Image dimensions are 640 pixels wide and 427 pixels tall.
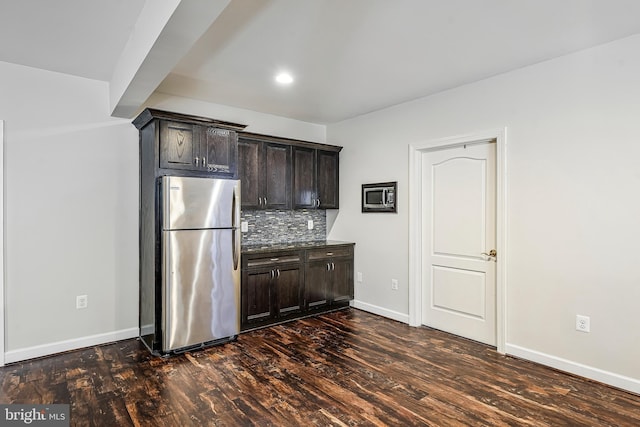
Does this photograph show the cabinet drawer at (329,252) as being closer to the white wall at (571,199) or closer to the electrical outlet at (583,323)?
the white wall at (571,199)

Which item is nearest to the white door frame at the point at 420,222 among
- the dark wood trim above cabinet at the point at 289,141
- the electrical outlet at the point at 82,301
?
the dark wood trim above cabinet at the point at 289,141

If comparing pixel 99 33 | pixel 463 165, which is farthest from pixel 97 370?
pixel 463 165

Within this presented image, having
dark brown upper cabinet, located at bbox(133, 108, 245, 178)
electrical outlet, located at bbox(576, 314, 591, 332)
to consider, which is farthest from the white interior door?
dark brown upper cabinet, located at bbox(133, 108, 245, 178)

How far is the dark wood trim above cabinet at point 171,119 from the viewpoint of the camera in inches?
130

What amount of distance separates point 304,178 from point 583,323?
129 inches

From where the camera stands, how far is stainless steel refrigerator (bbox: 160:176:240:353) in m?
3.28

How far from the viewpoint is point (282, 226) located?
16.2 ft

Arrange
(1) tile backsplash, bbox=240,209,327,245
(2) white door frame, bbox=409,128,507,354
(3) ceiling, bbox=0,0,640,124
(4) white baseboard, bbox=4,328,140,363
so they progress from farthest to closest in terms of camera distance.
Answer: (1) tile backsplash, bbox=240,209,327,245 → (2) white door frame, bbox=409,128,507,354 → (4) white baseboard, bbox=4,328,140,363 → (3) ceiling, bbox=0,0,640,124

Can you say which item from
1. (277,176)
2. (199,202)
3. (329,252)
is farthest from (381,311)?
(199,202)

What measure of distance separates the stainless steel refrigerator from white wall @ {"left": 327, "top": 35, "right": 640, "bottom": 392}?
2.49 m

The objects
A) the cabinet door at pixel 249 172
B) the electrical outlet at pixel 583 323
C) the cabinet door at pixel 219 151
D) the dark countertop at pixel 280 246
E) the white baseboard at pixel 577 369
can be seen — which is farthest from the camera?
the cabinet door at pixel 249 172

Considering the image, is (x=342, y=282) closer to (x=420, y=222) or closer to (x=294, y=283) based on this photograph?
(x=294, y=283)

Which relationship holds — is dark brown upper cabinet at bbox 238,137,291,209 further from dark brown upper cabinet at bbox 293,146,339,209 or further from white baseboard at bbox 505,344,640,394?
white baseboard at bbox 505,344,640,394

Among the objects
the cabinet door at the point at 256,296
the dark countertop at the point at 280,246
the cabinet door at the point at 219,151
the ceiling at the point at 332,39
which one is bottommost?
the cabinet door at the point at 256,296
